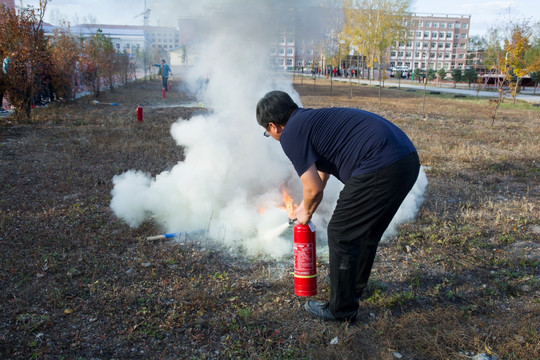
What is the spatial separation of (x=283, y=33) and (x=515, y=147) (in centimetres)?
597

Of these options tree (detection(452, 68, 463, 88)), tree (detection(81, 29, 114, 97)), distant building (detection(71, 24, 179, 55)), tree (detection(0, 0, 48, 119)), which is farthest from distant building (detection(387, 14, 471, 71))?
tree (detection(0, 0, 48, 119))

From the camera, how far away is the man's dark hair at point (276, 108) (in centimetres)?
259

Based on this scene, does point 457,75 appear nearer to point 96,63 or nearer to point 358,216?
→ point 96,63

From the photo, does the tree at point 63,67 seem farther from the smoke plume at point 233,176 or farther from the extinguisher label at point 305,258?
the extinguisher label at point 305,258

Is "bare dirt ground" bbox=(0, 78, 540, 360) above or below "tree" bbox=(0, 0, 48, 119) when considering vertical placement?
below

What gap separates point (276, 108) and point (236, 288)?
4.91 feet

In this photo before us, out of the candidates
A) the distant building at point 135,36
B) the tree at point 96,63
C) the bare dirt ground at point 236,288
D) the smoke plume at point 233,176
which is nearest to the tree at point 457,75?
the distant building at point 135,36

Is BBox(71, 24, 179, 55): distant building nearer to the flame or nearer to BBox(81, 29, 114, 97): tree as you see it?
BBox(81, 29, 114, 97): tree

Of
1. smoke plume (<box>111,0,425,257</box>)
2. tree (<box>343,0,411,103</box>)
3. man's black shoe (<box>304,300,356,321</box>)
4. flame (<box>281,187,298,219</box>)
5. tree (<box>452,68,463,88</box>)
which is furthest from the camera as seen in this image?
tree (<box>452,68,463,88</box>)

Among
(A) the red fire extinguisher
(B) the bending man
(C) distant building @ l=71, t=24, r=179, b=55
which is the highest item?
(C) distant building @ l=71, t=24, r=179, b=55

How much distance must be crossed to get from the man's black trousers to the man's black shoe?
0.16ft

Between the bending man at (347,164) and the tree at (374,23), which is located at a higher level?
the tree at (374,23)

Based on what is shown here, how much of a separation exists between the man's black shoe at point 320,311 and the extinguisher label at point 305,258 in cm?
22

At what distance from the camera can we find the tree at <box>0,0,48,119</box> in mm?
10031
